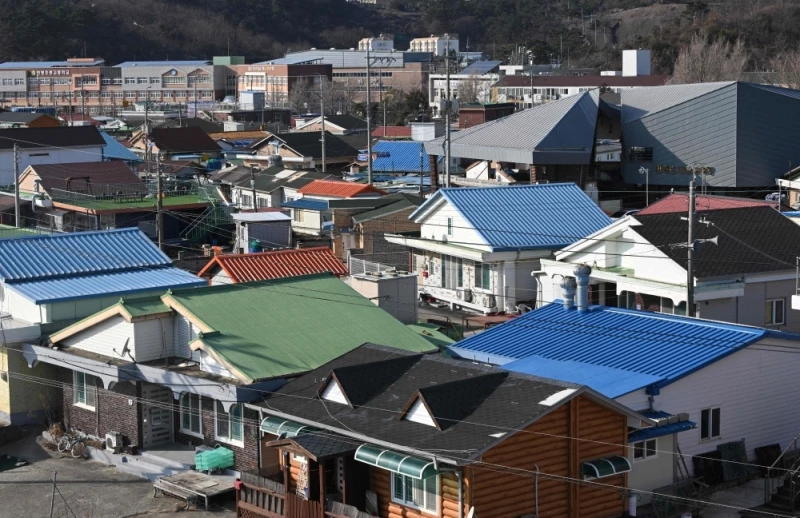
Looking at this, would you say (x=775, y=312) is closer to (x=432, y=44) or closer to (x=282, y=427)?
(x=282, y=427)

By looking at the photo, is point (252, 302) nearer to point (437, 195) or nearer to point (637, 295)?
point (637, 295)

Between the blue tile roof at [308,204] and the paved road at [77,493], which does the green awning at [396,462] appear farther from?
the blue tile roof at [308,204]

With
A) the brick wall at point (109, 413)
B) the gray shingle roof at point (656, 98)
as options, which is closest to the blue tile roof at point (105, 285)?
the brick wall at point (109, 413)

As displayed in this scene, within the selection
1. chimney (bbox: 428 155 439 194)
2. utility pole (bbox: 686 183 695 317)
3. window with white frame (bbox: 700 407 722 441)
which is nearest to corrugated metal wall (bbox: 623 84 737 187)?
chimney (bbox: 428 155 439 194)

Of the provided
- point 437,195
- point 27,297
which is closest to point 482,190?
point 437,195

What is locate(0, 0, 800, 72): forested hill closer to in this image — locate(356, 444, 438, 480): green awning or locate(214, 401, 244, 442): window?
locate(214, 401, 244, 442): window

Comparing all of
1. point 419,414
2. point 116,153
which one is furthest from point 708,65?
point 419,414
